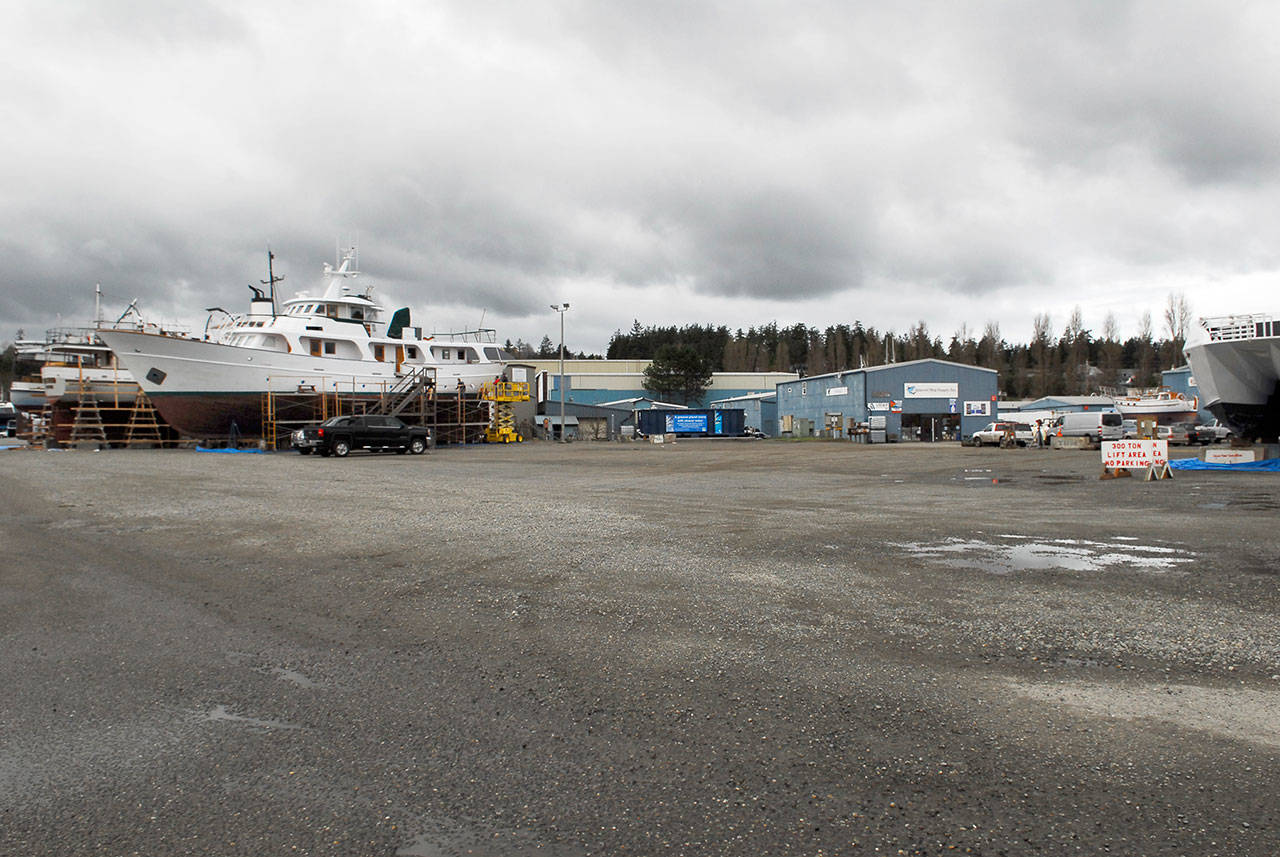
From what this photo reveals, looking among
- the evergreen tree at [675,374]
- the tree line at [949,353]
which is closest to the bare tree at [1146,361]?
the tree line at [949,353]

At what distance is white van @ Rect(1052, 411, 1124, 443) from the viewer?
120 ft

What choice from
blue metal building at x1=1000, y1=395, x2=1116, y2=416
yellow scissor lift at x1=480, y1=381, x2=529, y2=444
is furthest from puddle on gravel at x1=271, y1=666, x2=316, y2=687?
blue metal building at x1=1000, y1=395, x2=1116, y2=416

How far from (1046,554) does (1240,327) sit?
50.9 feet

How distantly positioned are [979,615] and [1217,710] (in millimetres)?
1699

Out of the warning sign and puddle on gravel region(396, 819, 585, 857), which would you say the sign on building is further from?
puddle on gravel region(396, 819, 585, 857)

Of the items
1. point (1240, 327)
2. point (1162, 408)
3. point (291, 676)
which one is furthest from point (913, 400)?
point (291, 676)

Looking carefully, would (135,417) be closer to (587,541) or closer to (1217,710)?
(587,541)

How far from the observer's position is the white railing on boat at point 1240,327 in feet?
57.4

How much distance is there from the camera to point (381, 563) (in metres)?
7.00

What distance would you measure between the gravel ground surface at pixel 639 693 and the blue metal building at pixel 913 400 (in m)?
40.3

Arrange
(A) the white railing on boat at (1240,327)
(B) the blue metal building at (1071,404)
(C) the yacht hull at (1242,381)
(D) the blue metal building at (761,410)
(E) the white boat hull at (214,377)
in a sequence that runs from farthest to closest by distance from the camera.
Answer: (D) the blue metal building at (761,410), (B) the blue metal building at (1071,404), (E) the white boat hull at (214,377), (C) the yacht hull at (1242,381), (A) the white railing on boat at (1240,327)

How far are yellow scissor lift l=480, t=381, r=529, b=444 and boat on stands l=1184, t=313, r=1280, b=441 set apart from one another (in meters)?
32.1

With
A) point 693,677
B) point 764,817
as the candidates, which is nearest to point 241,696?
point 693,677

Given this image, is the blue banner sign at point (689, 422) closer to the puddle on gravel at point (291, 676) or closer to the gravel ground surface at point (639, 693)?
the gravel ground surface at point (639, 693)
